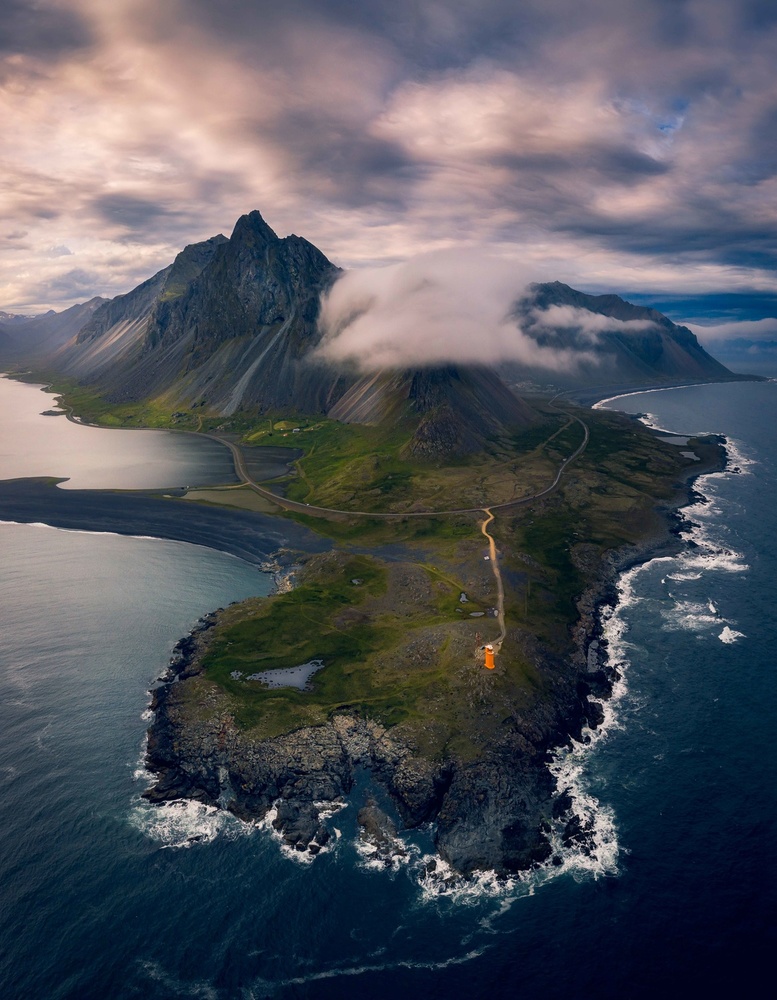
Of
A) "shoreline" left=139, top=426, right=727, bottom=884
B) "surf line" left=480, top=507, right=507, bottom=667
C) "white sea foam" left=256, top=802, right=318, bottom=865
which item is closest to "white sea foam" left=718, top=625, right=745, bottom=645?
"shoreline" left=139, top=426, right=727, bottom=884

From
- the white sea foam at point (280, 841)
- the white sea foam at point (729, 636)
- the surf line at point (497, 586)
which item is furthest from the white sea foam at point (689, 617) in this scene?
the white sea foam at point (280, 841)

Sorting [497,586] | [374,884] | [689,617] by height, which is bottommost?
[374,884]

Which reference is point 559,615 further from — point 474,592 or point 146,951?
point 146,951

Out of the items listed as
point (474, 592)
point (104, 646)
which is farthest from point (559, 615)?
point (104, 646)

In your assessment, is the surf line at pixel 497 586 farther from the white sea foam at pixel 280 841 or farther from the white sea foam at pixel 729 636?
the white sea foam at pixel 729 636

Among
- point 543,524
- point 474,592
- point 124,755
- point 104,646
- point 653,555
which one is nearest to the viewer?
point 124,755

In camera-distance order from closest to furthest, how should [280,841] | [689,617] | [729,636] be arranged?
1. [280,841]
2. [729,636]
3. [689,617]

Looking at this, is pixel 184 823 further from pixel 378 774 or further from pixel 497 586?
pixel 497 586

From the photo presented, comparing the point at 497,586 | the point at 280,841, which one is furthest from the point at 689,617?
the point at 280,841

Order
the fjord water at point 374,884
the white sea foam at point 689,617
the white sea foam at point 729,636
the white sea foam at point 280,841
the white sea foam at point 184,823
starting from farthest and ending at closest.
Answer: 1. the white sea foam at point 689,617
2. the white sea foam at point 729,636
3. the white sea foam at point 184,823
4. the white sea foam at point 280,841
5. the fjord water at point 374,884
